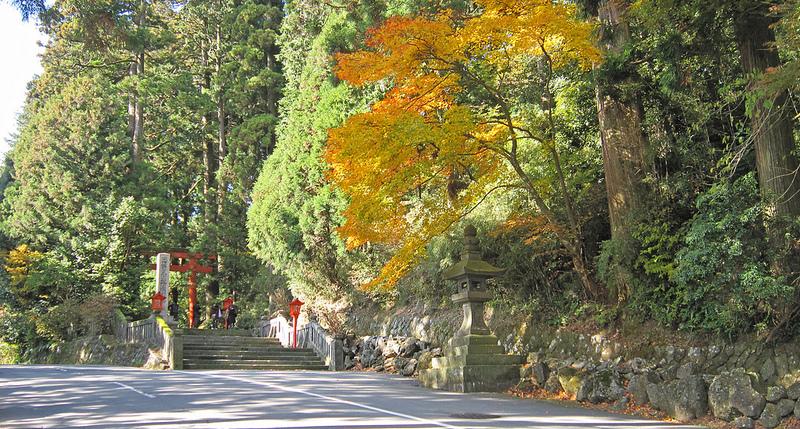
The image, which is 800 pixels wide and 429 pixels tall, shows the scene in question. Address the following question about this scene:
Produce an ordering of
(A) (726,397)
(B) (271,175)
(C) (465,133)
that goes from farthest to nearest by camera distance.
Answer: (B) (271,175)
(C) (465,133)
(A) (726,397)

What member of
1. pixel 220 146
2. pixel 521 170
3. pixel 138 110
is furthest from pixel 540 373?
pixel 138 110

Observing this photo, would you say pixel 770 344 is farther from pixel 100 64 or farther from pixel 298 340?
pixel 100 64

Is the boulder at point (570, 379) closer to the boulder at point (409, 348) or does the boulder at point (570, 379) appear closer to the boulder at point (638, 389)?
the boulder at point (638, 389)

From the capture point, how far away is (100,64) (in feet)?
103

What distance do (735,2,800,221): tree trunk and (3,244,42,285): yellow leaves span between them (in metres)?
27.1

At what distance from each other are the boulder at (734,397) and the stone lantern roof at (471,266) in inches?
180

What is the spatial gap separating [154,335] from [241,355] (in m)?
3.26

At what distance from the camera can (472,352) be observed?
1155 cm

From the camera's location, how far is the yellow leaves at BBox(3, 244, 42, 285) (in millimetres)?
26953

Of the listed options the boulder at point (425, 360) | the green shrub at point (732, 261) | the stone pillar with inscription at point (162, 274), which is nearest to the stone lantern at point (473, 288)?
the boulder at point (425, 360)

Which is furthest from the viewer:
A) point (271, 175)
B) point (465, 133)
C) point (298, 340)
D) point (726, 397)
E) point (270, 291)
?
point (270, 291)

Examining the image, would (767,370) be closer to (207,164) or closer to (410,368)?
(410,368)

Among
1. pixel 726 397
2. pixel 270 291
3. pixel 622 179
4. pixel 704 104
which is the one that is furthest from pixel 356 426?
pixel 270 291

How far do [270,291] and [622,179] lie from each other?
17.2m
